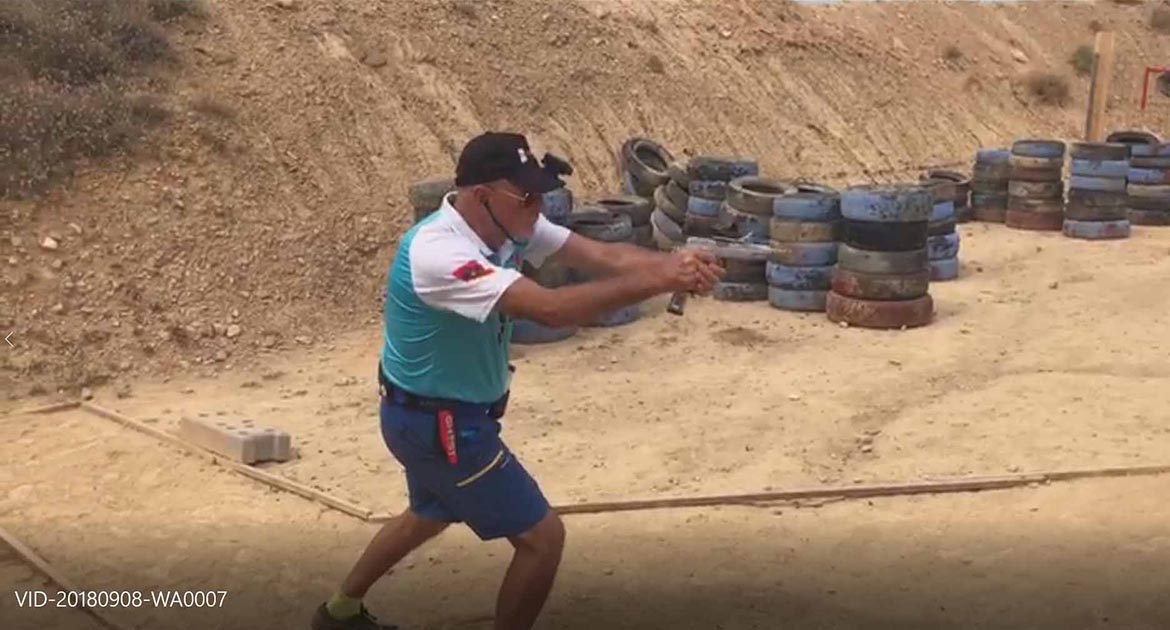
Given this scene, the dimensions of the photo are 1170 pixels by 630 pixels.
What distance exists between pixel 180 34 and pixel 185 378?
6.96 m

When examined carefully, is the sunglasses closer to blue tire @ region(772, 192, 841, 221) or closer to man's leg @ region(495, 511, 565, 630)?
man's leg @ region(495, 511, 565, 630)

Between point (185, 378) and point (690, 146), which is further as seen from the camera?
point (690, 146)

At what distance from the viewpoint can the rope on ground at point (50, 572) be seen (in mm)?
5332

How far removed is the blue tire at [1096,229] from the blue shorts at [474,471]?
42.1ft

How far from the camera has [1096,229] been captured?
50.8 ft

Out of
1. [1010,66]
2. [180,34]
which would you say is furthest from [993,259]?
[1010,66]

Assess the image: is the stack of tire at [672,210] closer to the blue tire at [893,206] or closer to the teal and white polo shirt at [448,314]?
the blue tire at [893,206]

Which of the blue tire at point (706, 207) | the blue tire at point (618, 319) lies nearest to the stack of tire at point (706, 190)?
the blue tire at point (706, 207)

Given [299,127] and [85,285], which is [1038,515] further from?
[299,127]

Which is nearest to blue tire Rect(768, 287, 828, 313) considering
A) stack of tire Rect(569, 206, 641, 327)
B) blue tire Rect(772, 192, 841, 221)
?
blue tire Rect(772, 192, 841, 221)

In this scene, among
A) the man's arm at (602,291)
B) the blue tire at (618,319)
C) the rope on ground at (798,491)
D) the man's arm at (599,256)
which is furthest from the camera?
the blue tire at (618,319)

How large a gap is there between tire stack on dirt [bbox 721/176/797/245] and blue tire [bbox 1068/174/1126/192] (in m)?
5.01

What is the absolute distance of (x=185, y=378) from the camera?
9.89 metres

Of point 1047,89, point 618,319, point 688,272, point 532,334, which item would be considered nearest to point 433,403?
point 688,272
